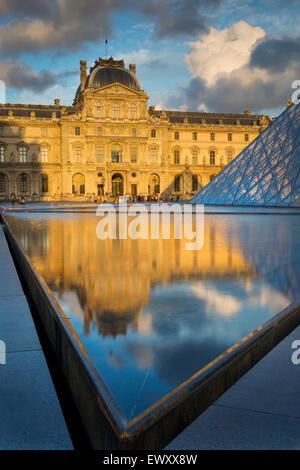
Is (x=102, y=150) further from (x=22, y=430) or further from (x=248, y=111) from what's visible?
(x=22, y=430)

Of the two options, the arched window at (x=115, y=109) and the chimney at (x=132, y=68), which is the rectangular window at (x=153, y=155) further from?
the chimney at (x=132, y=68)

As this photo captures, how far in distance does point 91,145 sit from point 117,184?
226 inches

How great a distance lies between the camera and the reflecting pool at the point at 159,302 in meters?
1.74

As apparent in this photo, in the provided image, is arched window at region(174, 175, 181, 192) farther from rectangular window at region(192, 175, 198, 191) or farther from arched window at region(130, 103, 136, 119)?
arched window at region(130, 103, 136, 119)

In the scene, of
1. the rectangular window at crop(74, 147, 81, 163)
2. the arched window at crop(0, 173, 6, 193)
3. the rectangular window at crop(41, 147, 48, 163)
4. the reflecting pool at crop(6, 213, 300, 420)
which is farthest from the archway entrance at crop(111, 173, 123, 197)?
the reflecting pool at crop(6, 213, 300, 420)

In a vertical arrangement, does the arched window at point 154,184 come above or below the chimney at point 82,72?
below

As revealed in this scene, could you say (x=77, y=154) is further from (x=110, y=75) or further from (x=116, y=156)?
(x=110, y=75)

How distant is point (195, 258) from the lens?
5.21 m

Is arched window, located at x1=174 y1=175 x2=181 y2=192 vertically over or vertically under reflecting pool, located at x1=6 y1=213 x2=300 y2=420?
over

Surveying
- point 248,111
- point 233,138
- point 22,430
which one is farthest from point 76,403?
point 248,111

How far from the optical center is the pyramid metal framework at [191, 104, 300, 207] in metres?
22.5

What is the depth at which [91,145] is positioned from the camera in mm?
50844

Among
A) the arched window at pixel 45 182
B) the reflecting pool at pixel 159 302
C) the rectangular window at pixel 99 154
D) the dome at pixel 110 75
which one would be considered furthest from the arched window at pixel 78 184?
the reflecting pool at pixel 159 302

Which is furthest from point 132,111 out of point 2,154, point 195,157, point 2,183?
point 2,183
